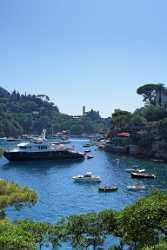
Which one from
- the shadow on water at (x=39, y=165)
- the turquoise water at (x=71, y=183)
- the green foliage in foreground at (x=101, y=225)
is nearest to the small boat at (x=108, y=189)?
the turquoise water at (x=71, y=183)

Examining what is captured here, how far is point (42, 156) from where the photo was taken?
98.4 metres

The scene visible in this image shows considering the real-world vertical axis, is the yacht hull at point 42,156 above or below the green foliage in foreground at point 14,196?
below

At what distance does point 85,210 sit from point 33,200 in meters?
30.6

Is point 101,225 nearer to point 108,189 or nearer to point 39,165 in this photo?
point 108,189

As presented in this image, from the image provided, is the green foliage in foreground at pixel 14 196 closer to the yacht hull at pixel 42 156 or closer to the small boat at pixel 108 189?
the small boat at pixel 108 189

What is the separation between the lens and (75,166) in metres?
94.4

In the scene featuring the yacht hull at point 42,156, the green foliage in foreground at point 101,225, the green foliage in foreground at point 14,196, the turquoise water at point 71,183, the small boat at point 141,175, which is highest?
the green foliage in foreground at point 14,196

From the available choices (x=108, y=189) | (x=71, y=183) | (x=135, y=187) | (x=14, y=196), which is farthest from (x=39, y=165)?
(x=14, y=196)

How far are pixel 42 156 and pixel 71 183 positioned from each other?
2714cm

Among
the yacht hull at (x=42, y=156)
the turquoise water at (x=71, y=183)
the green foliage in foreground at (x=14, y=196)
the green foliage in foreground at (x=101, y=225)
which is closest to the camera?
the green foliage in foreground at (x=101, y=225)

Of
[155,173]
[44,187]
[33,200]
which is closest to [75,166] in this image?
[155,173]

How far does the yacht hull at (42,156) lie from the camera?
95.5 metres

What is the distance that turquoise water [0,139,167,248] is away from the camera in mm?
51312

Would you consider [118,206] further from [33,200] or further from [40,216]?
[33,200]
